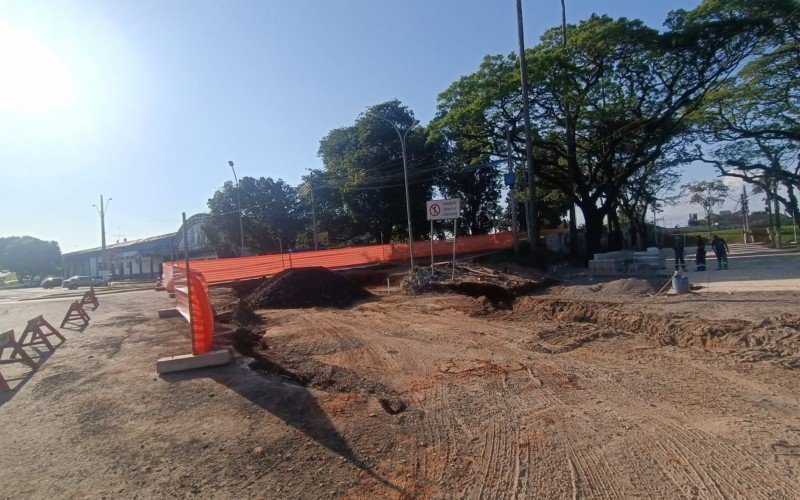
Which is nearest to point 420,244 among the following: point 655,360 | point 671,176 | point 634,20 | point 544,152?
point 544,152

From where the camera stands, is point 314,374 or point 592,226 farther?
point 592,226

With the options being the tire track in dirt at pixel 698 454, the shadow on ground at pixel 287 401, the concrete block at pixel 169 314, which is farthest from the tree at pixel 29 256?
the tire track in dirt at pixel 698 454

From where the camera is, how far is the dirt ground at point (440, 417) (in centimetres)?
396

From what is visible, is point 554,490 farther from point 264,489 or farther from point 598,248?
point 598,248

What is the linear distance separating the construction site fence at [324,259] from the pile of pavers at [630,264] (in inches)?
464

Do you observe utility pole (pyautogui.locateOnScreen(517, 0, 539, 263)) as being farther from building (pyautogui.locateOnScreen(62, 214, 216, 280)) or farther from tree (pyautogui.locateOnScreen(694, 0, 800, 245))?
building (pyautogui.locateOnScreen(62, 214, 216, 280))

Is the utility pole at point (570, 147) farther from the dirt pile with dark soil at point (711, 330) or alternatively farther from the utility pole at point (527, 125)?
the dirt pile with dark soil at point (711, 330)

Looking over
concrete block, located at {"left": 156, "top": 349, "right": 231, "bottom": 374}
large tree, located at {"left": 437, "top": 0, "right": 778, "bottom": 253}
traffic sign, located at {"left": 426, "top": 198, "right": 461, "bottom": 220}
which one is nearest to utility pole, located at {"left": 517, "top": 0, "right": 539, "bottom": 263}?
large tree, located at {"left": 437, "top": 0, "right": 778, "bottom": 253}

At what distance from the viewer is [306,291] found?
18.4 metres

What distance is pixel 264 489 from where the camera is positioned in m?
3.92

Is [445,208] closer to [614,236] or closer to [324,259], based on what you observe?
[324,259]

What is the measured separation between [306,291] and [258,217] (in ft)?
117

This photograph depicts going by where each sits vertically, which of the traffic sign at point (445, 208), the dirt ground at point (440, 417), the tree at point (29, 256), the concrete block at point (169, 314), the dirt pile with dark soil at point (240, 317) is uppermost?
the tree at point (29, 256)

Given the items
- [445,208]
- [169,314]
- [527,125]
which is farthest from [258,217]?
[169,314]
